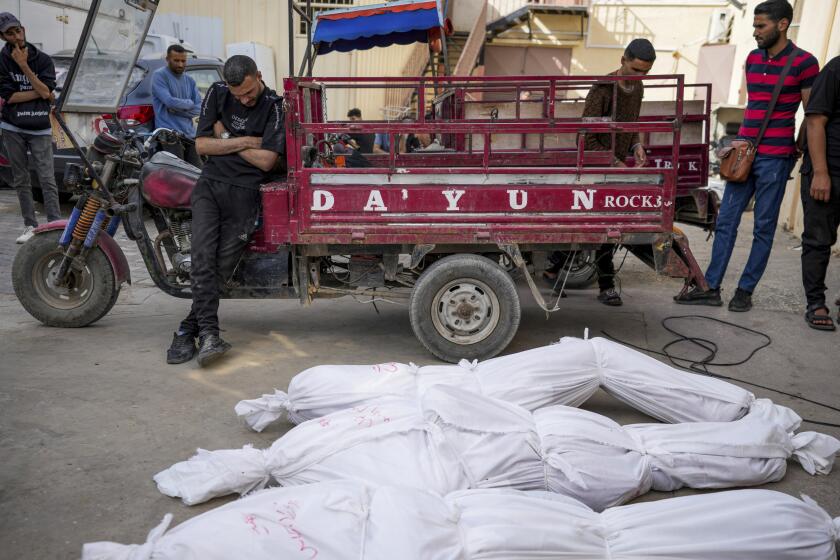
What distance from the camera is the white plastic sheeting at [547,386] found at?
123 inches

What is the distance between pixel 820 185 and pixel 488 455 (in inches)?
141

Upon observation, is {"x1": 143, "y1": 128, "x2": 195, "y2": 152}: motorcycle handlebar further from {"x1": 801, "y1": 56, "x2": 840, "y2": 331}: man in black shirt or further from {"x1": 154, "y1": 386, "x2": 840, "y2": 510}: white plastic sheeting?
{"x1": 801, "y1": 56, "x2": 840, "y2": 331}: man in black shirt

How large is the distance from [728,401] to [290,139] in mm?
2641

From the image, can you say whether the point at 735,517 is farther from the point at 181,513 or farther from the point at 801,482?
the point at 181,513

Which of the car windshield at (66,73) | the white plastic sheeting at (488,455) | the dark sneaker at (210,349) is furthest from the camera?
the car windshield at (66,73)

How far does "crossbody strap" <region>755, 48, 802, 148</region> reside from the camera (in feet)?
16.3

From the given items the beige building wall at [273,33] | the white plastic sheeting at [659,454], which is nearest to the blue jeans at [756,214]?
the white plastic sheeting at [659,454]

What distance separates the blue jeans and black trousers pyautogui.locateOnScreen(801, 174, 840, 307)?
0.20 meters

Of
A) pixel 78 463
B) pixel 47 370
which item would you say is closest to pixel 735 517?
pixel 78 463

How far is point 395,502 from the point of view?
2.04 m

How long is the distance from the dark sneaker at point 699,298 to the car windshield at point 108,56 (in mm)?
4443

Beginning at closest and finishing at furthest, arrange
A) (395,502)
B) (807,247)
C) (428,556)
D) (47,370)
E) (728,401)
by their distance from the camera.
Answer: (428,556)
(395,502)
(728,401)
(47,370)
(807,247)

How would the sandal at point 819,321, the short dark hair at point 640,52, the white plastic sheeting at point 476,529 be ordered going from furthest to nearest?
1. the sandal at point 819,321
2. the short dark hair at point 640,52
3. the white plastic sheeting at point 476,529

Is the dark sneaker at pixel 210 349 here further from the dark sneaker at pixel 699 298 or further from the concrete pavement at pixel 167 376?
the dark sneaker at pixel 699 298
